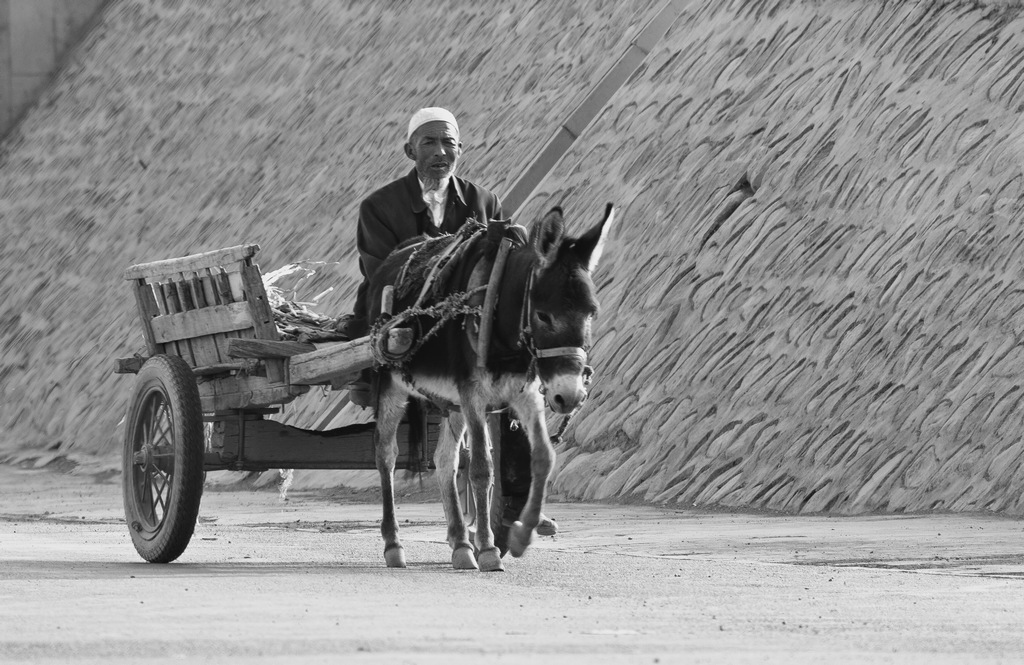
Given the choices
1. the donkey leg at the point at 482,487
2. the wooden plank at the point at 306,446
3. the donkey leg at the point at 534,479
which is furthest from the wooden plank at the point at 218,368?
the donkey leg at the point at 534,479

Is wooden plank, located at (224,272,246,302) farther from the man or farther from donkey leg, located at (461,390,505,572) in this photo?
donkey leg, located at (461,390,505,572)

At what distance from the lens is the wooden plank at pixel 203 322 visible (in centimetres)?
A: 1063

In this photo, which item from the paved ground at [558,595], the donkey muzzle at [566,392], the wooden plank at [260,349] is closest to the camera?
the paved ground at [558,595]

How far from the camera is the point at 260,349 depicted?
1020 centimetres

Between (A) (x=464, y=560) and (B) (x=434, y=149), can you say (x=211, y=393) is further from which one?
(A) (x=464, y=560)

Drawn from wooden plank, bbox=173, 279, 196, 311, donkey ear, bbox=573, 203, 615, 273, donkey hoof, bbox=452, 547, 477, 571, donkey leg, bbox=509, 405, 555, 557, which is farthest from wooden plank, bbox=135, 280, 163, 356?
donkey ear, bbox=573, 203, 615, 273

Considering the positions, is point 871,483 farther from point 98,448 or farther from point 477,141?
point 98,448

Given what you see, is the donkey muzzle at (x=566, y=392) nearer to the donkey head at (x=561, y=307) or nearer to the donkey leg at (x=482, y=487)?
the donkey head at (x=561, y=307)

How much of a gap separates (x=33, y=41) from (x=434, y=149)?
26.8 m

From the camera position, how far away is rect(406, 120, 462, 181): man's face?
10750 mm

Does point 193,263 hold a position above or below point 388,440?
above

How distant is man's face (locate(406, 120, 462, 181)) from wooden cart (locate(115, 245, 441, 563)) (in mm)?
1101

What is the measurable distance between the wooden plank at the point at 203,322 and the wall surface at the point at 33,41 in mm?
25583

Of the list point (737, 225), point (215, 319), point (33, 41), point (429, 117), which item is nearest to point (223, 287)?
point (215, 319)
